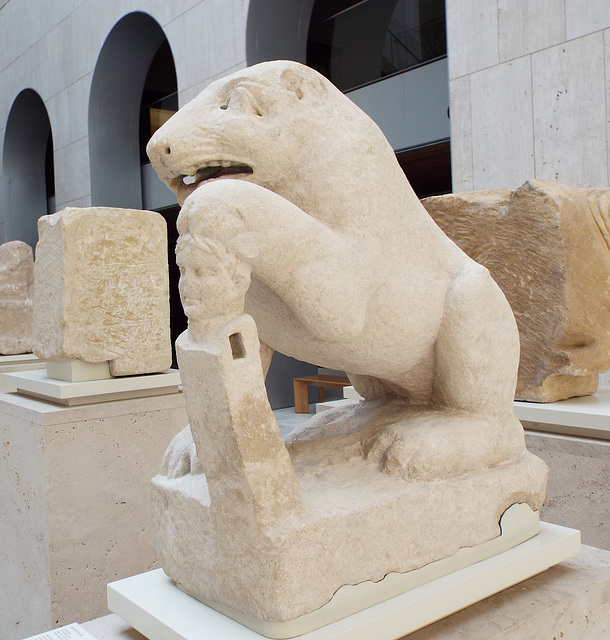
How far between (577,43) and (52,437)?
11.2ft

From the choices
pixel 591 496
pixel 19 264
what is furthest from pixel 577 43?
pixel 19 264

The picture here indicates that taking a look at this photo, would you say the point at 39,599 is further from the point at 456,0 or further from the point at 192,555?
the point at 456,0

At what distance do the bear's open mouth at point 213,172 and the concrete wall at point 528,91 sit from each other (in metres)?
2.95

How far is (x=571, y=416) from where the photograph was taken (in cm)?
250

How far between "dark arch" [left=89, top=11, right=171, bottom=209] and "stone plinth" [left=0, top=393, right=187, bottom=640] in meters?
5.29

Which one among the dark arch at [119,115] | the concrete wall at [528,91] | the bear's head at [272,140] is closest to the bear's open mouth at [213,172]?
the bear's head at [272,140]

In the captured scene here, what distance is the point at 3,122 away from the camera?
10.2 meters

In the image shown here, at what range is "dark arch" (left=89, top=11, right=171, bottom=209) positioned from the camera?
7.82 metres

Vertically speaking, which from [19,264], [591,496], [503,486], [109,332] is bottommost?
[591,496]

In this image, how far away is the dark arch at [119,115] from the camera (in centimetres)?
782

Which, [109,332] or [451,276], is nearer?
[451,276]

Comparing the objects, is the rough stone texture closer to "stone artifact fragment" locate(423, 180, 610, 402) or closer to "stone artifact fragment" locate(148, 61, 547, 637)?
"stone artifact fragment" locate(423, 180, 610, 402)

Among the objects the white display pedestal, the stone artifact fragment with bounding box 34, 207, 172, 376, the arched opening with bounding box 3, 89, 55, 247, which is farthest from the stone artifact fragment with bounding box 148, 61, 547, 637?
the arched opening with bounding box 3, 89, 55, 247

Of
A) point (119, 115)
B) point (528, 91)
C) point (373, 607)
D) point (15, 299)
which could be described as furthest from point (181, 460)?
point (119, 115)
